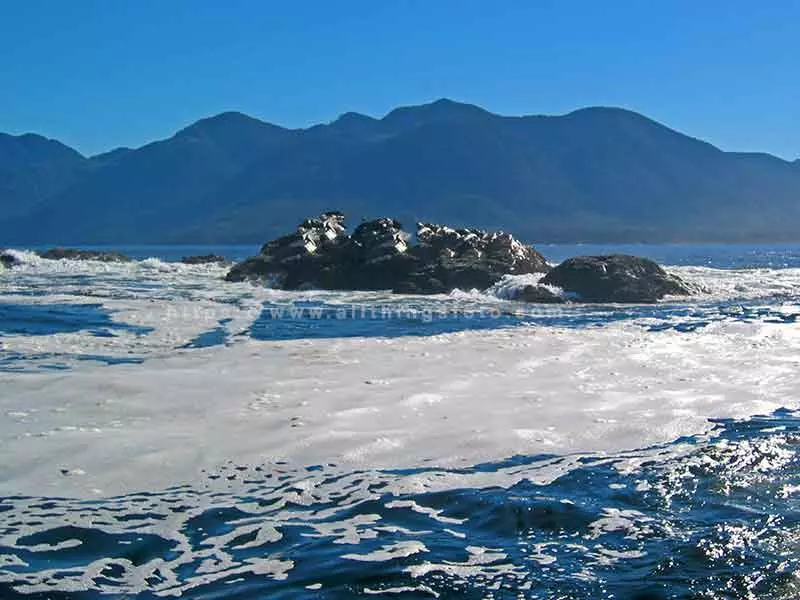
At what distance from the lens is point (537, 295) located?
106 feet

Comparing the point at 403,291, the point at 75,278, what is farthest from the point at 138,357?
the point at 75,278

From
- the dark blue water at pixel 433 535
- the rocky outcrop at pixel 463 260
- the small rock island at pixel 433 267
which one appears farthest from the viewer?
the rocky outcrop at pixel 463 260

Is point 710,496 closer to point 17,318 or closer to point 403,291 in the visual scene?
point 17,318

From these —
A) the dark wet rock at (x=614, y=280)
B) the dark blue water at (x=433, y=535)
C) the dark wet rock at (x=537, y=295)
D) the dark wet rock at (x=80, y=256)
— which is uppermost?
the dark wet rock at (x=80, y=256)

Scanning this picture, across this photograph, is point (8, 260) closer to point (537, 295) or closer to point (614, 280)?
point (537, 295)

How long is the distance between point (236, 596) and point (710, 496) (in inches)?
176

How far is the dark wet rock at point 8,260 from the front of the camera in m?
53.6

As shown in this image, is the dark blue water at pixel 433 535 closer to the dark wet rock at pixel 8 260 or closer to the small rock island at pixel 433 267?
the small rock island at pixel 433 267

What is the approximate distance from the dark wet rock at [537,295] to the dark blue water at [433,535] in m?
23.5


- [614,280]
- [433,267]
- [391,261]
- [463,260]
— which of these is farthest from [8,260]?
[614,280]

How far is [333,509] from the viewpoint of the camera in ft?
22.8

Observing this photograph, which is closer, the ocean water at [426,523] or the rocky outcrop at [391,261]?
the ocean water at [426,523]

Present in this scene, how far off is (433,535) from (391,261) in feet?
112

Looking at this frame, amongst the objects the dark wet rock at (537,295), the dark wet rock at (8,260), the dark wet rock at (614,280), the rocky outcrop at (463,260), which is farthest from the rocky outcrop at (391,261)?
the dark wet rock at (8,260)
